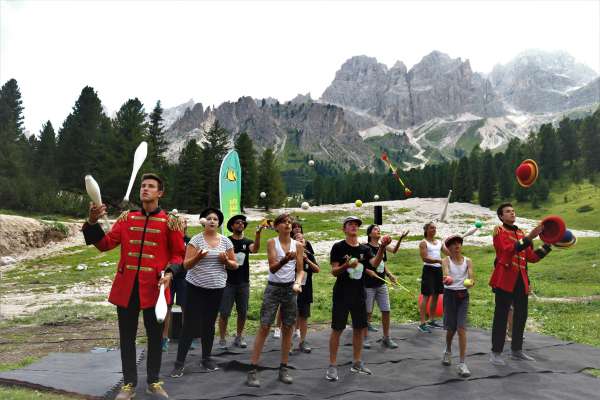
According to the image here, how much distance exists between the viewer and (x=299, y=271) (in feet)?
20.2

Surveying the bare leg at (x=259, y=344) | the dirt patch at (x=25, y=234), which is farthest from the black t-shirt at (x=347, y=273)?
the dirt patch at (x=25, y=234)

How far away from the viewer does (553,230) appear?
6766mm

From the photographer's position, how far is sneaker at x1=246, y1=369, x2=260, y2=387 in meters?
5.85

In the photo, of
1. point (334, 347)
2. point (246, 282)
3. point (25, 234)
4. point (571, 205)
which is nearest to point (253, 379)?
point (334, 347)

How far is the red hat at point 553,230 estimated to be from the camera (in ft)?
22.0

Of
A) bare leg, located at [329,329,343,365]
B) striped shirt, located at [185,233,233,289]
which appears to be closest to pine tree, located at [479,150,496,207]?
bare leg, located at [329,329,343,365]

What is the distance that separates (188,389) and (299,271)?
213cm

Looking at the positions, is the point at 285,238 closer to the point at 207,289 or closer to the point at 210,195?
the point at 207,289

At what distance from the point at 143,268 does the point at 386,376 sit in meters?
3.78

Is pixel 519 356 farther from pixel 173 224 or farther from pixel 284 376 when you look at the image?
pixel 173 224

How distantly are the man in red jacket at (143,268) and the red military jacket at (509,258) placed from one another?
17.2 feet

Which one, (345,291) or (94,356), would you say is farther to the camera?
(94,356)

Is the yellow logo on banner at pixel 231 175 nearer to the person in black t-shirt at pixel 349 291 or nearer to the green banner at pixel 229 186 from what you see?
the green banner at pixel 229 186

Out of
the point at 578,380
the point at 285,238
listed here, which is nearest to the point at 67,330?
the point at 285,238
